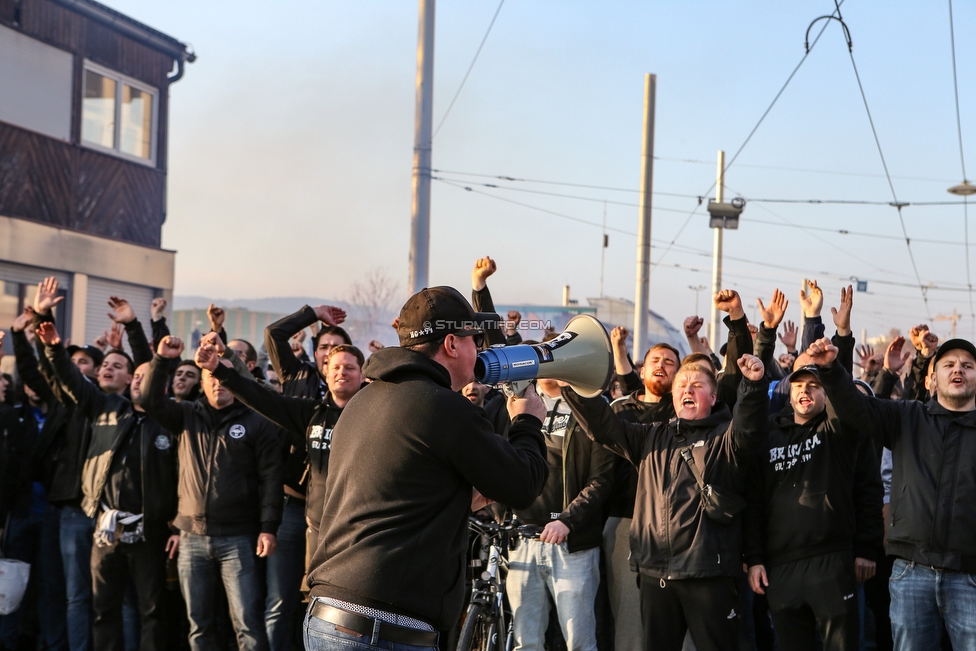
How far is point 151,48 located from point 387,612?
19.1 m

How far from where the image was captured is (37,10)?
17.5 metres

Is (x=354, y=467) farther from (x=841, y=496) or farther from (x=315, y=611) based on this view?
(x=841, y=496)

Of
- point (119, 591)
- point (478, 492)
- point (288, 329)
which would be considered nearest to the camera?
point (478, 492)

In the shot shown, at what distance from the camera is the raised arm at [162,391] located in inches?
237

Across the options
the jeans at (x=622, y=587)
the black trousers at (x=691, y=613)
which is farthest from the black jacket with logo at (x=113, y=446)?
the black trousers at (x=691, y=613)

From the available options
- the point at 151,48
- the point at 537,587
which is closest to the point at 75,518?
the point at 537,587

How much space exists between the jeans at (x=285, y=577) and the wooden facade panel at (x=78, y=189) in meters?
12.9

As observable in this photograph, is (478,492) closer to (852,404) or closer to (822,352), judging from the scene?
(822,352)

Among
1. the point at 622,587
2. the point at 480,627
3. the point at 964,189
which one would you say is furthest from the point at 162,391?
the point at 964,189

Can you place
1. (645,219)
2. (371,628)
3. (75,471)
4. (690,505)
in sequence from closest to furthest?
(371,628)
(690,505)
(75,471)
(645,219)

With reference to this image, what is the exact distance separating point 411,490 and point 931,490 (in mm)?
3277

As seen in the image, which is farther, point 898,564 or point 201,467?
point 201,467

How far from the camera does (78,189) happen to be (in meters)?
18.4

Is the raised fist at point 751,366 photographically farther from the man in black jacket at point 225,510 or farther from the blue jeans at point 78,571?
the blue jeans at point 78,571
